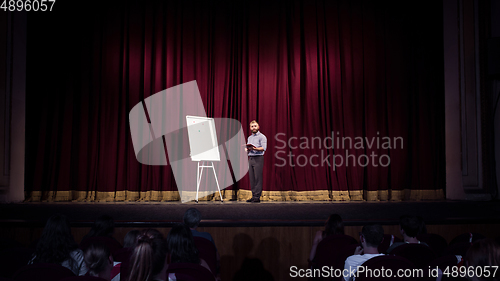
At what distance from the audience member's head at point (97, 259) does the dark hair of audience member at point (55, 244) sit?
448mm

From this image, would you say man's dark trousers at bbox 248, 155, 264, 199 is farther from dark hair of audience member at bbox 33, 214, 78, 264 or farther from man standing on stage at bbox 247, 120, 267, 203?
dark hair of audience member at bbox 33, 214, 78, 264

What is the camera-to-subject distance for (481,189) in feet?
20.1

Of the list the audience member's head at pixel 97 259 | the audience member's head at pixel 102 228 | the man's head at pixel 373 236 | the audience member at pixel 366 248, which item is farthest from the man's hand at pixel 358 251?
the audience member's head at pixel 102 228

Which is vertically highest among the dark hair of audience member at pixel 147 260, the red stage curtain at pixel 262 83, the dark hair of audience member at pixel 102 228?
the red stage curtain at pixel 262 83

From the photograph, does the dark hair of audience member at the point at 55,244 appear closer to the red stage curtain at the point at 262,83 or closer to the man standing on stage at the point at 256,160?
the man standing on stage at the point at 256,160

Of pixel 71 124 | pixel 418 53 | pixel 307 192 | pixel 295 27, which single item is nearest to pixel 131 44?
pixel 71 124

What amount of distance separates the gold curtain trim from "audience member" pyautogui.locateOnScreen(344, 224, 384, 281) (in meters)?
4.55

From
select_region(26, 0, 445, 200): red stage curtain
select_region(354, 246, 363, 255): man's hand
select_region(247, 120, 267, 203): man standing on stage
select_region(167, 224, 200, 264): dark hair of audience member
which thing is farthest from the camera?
select_region(26, 0, 445, 200): red stage curtain

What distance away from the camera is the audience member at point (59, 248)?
211 cm

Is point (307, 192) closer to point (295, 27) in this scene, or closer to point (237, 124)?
point (237, 124)

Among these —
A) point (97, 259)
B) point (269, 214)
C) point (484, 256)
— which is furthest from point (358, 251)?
point (269, 214)

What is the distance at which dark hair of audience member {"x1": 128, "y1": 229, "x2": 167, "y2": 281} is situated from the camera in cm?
145

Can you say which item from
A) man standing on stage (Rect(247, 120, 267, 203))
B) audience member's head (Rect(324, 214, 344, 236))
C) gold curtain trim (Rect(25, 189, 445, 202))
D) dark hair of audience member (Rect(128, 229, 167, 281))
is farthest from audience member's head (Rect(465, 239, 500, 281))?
gold curtain trim (Rect(25, 189, 445, 202))

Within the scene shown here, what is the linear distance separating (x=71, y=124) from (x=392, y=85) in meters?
6.45
